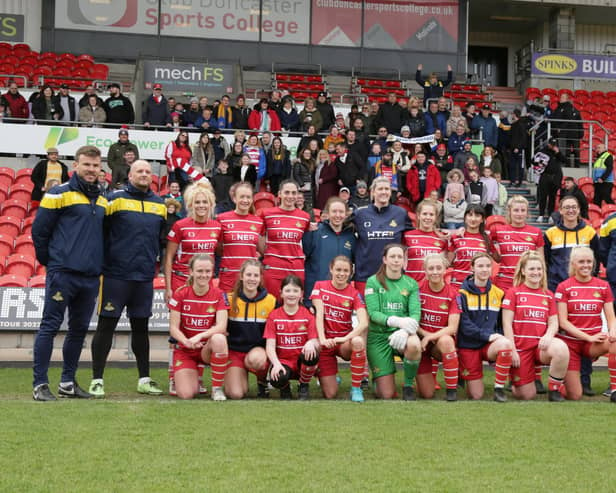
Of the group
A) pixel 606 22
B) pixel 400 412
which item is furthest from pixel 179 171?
pixel 606 22

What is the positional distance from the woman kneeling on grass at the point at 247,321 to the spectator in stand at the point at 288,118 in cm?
1088

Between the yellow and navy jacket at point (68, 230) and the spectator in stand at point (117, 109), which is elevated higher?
the spectator in stand at point (117, 109)

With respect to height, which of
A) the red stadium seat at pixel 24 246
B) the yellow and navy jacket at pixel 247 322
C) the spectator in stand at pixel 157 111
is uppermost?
the spectator in stand at pixel 157 111

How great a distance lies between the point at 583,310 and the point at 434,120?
10186 millimetres

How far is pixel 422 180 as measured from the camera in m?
15.0

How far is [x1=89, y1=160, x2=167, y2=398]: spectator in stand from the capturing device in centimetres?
690

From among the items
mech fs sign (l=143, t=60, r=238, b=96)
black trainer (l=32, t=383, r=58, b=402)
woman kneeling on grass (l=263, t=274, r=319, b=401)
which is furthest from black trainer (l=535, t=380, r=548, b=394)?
mech fs sign (l=143, t=60, r=238, b=96)

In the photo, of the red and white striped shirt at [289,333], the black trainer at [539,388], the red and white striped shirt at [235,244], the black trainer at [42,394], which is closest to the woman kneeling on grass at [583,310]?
the black trainer at [539,388]

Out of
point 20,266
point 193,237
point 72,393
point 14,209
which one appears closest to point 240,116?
point 14,209

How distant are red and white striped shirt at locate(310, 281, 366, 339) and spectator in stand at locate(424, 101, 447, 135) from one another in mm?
10404

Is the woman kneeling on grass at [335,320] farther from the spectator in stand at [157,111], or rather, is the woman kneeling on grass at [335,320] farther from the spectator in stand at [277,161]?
the spectator in stand at [157,111]

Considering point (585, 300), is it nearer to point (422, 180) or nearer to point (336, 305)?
point (336, 305)

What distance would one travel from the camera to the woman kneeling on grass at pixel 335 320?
7137 mm

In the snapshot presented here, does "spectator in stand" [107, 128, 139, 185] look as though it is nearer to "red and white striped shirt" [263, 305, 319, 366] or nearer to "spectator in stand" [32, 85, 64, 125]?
"spectator in stand" [32, 85, 64, 125]
